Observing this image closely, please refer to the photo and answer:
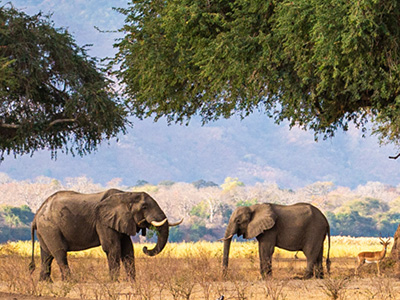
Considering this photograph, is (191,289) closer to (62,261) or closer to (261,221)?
(62,261)

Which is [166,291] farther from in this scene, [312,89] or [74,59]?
[74,59]

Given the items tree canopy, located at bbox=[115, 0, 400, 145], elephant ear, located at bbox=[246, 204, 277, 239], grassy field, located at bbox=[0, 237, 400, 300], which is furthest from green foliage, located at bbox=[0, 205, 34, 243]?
elephant ear, located at bbox=[246, 204, 277, 239]

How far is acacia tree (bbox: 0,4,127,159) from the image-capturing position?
26.0 metres

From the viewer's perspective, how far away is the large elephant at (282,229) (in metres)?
16.6

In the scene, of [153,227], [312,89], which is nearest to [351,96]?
[312,89]

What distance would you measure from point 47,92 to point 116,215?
14250mm

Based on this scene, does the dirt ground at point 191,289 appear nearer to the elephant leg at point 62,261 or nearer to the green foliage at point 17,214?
the elephant leg at point 62,261

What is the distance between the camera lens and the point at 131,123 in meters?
28.8

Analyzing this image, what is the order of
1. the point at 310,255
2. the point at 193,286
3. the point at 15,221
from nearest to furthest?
the point at 193,286, the point at 310,255, the point at 15,221

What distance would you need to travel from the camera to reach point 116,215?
14797mm

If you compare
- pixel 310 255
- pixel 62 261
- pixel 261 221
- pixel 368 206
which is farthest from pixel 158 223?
pixel 368 206

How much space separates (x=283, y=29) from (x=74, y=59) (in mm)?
13204

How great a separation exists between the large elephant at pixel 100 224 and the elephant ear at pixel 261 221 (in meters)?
2.79

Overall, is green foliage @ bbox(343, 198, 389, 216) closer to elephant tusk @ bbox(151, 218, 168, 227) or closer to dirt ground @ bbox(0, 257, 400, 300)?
dirt ground @ bbox(0, 257, 400, 300)
